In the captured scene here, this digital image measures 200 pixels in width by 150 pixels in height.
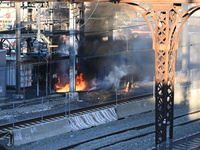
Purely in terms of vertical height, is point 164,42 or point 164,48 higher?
point 164,42

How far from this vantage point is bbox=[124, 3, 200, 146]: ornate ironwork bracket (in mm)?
11977

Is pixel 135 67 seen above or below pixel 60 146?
above

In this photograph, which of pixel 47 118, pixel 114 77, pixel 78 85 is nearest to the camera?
pixel 47 118

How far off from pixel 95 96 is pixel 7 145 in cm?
904

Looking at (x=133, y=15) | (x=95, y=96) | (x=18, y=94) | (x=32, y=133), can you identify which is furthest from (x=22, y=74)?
(x=133, y=15)

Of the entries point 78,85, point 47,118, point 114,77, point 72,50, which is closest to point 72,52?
point 72,50

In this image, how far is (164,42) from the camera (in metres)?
12.1

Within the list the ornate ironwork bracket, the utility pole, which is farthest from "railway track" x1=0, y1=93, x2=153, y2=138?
the ornate ironwork bracket

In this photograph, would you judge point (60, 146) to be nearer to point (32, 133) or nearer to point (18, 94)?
point (32, 133)

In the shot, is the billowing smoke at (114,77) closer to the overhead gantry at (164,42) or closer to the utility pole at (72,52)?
the utility pole at (72,52)

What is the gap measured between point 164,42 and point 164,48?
0.17 metres

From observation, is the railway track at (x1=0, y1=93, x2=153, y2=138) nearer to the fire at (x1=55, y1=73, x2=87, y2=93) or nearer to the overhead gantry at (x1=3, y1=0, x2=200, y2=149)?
the fire at (x1=55, y1=73, x2=87, y2=93)

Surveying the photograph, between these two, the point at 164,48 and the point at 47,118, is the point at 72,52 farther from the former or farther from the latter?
the point at 164,48

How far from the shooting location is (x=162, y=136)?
12836mm
